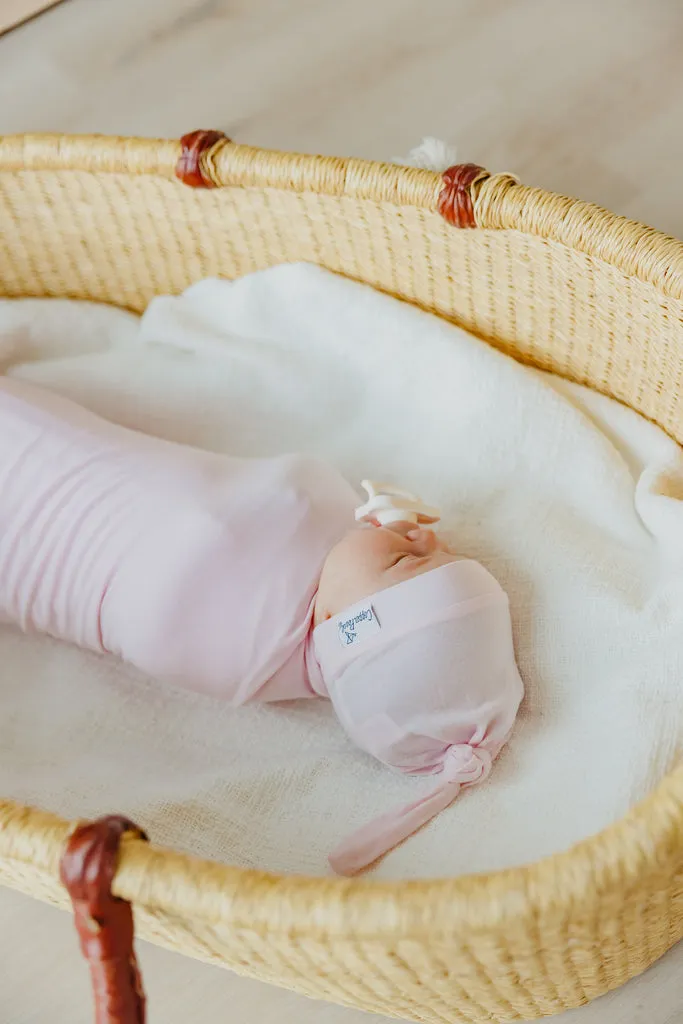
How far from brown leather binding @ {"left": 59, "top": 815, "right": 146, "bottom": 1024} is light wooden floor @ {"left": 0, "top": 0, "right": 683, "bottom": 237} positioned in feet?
4.02

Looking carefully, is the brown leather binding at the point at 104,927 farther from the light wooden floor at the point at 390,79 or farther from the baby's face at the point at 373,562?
the light wooden floor at the point at 390,79

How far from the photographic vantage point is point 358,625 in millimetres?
949

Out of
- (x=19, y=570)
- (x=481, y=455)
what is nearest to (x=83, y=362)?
(x=19, y=570)

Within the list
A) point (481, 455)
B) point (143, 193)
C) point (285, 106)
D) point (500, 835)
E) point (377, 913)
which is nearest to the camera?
point (377, 913)

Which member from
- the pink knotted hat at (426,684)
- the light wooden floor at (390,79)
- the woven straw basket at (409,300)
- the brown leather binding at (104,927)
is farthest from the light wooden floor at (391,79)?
the brown leather binding at (104,927)

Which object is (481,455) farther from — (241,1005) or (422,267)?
(241,1005)

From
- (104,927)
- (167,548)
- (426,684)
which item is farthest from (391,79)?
(104,927)

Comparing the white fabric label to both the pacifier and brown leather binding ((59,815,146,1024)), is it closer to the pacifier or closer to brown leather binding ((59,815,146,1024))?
the pacifier

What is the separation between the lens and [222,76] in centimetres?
192

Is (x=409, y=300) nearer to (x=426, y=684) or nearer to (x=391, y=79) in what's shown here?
(x=426, y=684)

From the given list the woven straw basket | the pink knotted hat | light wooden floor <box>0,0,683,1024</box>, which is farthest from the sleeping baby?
light wooden floor <box>0,0,683,1024</box>

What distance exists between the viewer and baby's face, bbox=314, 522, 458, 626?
98 centimetres

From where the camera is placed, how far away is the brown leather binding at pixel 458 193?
1.11 metres

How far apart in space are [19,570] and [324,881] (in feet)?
1.82
